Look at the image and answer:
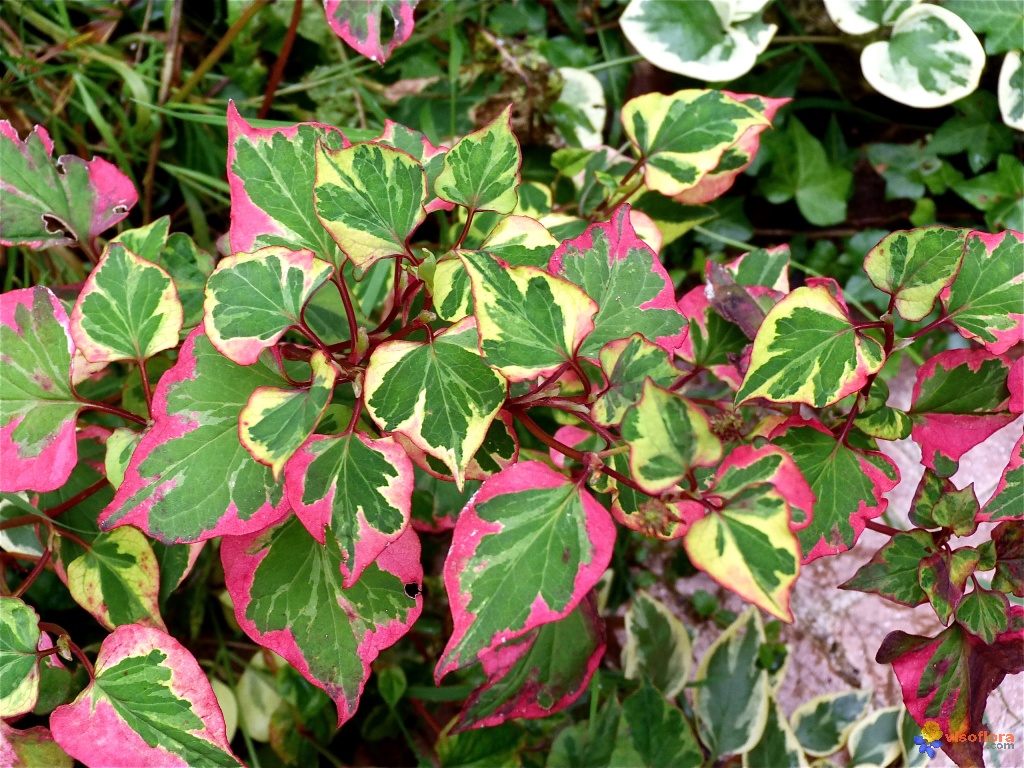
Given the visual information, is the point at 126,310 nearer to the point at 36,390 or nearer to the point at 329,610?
the point at 36,390

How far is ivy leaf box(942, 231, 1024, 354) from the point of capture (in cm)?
72

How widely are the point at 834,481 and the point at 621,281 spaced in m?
0.29

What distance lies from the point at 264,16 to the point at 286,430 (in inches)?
41.6

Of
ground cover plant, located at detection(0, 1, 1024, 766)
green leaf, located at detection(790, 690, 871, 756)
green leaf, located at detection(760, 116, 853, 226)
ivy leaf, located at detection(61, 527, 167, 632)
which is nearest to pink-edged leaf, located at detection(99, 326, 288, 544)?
ground cover plant, located at detection(0, 1, 1024, 766)

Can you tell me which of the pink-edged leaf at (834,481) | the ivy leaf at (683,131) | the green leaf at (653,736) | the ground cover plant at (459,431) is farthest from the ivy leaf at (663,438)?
the green leaf at (653,736)

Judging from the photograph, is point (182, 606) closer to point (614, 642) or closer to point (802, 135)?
point (614, 642)

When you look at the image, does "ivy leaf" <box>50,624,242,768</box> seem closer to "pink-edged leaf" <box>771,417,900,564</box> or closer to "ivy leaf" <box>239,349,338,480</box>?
"ivy leaf" <box>239,349,338,480</box>

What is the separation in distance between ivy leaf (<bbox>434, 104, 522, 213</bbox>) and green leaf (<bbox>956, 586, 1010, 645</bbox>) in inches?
22.3

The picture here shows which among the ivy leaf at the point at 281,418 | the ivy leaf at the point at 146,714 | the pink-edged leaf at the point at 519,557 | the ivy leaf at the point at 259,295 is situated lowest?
the ivy leaf at the point at 146,714

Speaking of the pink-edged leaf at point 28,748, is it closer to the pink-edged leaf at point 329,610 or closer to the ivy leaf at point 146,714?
the ivy leaf at point 146,714

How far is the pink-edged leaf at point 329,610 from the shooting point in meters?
0.71

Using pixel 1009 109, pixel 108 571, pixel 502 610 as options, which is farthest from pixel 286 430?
pixel 1009 109

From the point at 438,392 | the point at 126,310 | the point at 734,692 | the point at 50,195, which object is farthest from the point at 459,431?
the point at 734,692

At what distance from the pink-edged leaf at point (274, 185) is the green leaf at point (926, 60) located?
91 cm
